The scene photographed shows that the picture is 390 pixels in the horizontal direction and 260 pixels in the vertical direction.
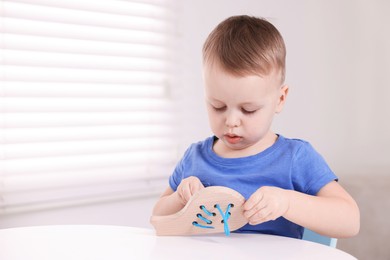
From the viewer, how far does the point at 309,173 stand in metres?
1.07

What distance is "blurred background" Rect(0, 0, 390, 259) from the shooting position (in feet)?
5.89

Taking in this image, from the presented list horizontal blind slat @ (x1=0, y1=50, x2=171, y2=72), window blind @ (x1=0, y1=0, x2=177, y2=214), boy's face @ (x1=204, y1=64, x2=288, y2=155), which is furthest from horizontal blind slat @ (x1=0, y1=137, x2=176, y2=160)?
boy's face @ (x1=204, y1=64, x2=288, y2=155)

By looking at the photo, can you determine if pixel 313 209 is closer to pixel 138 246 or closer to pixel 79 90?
pixel 138 246

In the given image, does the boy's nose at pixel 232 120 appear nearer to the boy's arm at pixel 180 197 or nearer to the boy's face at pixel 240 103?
the boy's face at pixel 240 103

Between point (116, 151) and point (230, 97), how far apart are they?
104 cm

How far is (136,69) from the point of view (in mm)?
1996

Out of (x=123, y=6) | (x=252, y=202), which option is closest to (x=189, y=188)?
(x=252, y=202)

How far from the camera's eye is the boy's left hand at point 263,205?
86 cm

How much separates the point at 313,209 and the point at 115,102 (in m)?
1.14

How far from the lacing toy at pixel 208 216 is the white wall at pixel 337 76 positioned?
1.39 m

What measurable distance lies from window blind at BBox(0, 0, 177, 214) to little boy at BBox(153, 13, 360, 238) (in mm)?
812

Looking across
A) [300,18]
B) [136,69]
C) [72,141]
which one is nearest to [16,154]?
[72,141]

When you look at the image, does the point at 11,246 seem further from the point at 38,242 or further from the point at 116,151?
the point at 116,151

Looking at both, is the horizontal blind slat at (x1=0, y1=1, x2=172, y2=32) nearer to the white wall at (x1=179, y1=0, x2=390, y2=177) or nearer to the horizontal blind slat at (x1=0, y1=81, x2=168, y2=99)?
the horizontal blind slat at (x1=0, y1=81, x2=168, y2=99)
